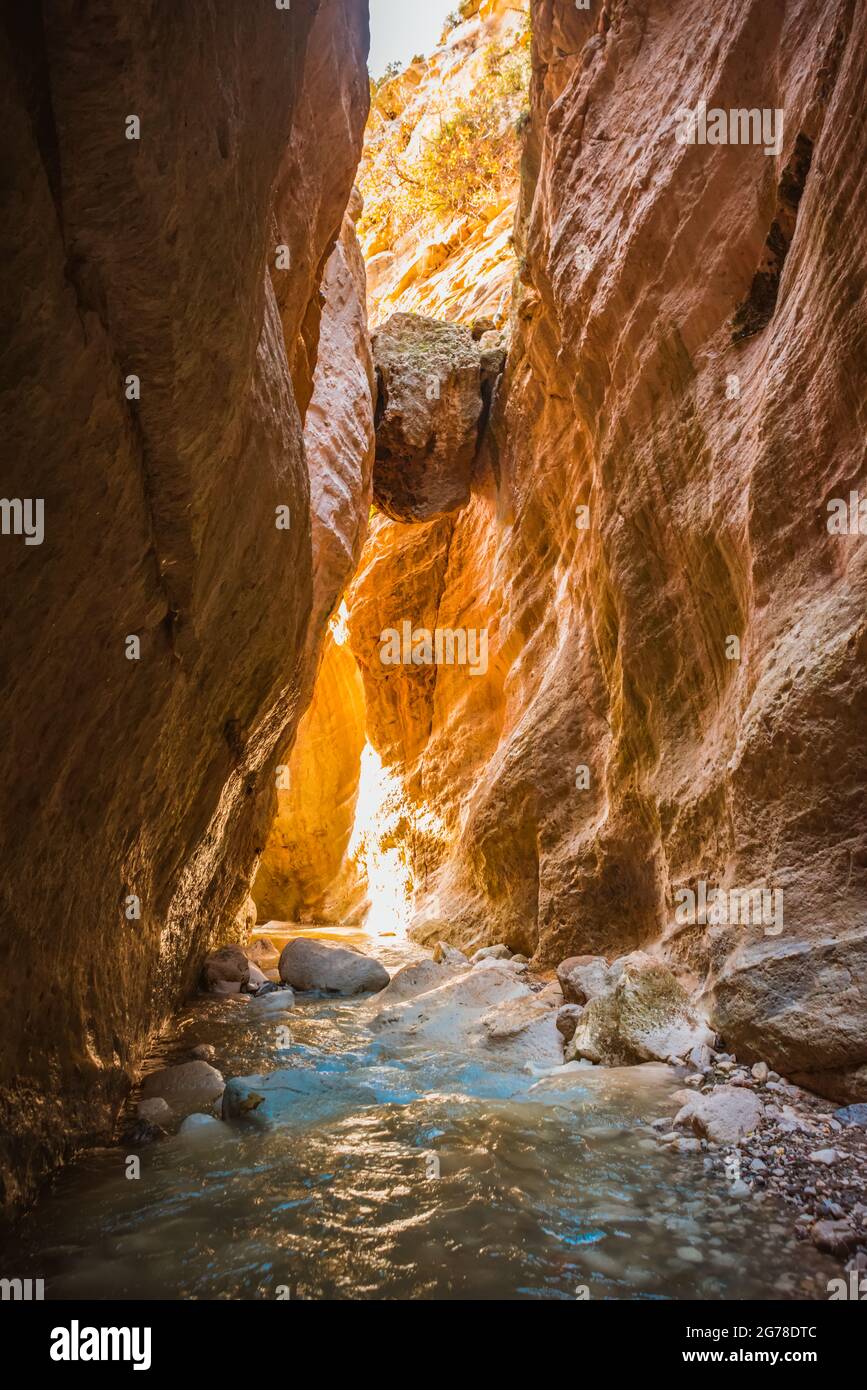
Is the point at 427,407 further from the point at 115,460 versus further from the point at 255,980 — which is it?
the point at 115,460

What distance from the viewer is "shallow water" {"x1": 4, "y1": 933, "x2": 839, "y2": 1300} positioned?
108 inches

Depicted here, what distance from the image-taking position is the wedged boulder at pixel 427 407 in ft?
47.8

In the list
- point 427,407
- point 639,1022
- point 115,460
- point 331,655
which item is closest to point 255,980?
point 639,1022

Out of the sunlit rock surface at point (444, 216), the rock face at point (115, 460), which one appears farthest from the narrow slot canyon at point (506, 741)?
the sunlit rock surface at point (444, 216)

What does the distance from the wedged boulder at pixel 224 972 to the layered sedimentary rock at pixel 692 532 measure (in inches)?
134

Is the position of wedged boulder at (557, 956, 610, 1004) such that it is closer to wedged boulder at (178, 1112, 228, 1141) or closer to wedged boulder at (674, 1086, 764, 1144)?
wedged boulder at (674, 1086, 764, 1144)

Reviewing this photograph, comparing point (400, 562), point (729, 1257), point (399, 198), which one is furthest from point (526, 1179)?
point (399, 198)

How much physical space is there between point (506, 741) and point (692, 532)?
204 inches

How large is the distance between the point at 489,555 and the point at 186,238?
12.5 meters

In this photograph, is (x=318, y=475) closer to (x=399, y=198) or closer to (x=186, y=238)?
(x=186, y=238)

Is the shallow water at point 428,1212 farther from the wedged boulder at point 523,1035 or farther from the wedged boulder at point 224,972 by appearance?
the wedged boulder at point 224,972

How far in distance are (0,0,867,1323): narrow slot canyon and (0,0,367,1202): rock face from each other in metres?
0.02

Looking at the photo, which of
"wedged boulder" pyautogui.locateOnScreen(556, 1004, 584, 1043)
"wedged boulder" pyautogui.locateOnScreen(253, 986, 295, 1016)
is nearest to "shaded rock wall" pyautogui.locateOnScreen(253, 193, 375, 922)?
"wedged boulder" pyautogui.locateOnScreen(253, 986, 295, 1016)

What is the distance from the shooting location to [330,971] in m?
9.08
